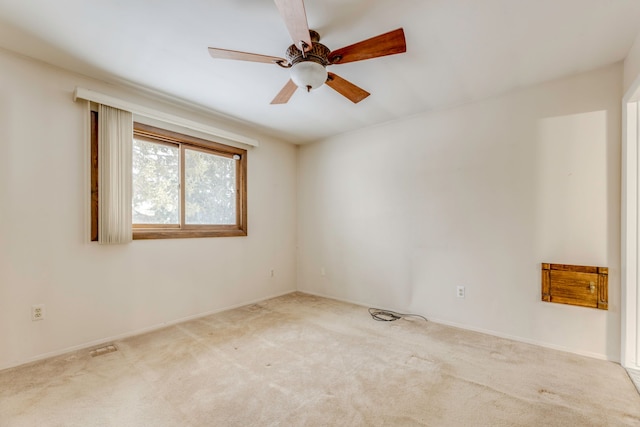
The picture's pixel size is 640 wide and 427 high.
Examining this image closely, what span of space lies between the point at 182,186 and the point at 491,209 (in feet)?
10.7

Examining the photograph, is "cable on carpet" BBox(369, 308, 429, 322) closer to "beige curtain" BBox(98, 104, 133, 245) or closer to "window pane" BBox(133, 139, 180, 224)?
"window pane" BBox(133, 139, 180, 224)

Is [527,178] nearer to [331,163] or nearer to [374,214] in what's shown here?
[374,214]

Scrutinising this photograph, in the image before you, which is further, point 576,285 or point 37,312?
point 576,285

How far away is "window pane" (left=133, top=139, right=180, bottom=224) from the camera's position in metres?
2.81

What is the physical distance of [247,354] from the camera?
2.31 m

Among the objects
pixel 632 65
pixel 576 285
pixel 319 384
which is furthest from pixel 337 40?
pixel 576 285

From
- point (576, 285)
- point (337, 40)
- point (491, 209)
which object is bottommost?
point (576, 285)

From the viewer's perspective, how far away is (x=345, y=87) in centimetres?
221

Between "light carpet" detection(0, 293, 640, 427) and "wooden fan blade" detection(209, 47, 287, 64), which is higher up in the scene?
"wooden fan blade" detection(209, 47, 287, 64)

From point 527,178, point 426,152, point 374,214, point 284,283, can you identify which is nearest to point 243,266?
point 284,283

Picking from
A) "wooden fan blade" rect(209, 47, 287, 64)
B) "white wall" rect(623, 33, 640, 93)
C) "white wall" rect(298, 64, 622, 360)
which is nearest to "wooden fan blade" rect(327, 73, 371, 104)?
"wooden fan blade" rect(209, 47, 287, 64)

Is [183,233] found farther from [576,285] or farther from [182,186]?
[576,285]

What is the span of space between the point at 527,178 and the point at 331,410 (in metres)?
2.55

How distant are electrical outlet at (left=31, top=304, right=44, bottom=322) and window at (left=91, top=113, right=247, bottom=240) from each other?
0.63m
